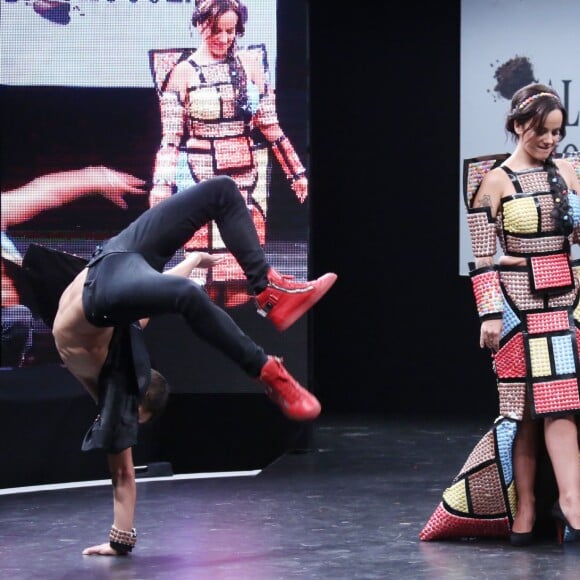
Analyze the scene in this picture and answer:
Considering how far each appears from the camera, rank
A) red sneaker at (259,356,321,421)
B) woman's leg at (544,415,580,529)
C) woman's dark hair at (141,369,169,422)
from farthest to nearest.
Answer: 1. woman's dark hair at (141,369,169,422)
2. woman's leg at (544,415,580,529)
3. red sneaker at (259,356,321,421)

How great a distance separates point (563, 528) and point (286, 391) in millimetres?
1091

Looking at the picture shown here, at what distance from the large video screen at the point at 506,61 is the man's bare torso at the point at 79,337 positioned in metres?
3.59

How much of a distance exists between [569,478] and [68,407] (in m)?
2.42

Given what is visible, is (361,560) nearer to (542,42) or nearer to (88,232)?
(88,232)

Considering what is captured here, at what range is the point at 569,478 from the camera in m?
3.67

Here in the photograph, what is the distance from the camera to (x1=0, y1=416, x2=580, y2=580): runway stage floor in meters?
3.52

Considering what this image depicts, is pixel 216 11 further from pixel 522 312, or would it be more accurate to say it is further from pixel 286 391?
pixel 286 391

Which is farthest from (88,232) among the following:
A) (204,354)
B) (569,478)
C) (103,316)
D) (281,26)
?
(569,478)

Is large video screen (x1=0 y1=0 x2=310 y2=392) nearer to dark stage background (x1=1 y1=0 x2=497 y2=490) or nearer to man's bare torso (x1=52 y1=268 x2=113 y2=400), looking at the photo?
dark stage background (x1=1 y1=0 x2=497 y2=490)

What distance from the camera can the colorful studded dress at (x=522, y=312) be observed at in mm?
3689

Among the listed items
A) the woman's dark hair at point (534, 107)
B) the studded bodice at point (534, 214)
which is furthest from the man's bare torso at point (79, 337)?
the woman's dark hair at point (534, 107)

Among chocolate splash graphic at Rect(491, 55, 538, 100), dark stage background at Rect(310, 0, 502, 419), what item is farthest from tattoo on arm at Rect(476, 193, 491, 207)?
dark stage background at Rect(310, 0, 502, 419)

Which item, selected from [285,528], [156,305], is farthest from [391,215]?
[156,305]

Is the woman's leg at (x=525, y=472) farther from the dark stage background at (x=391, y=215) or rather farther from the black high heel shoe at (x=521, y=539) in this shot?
the dark stage background at (x=391, y=215)
